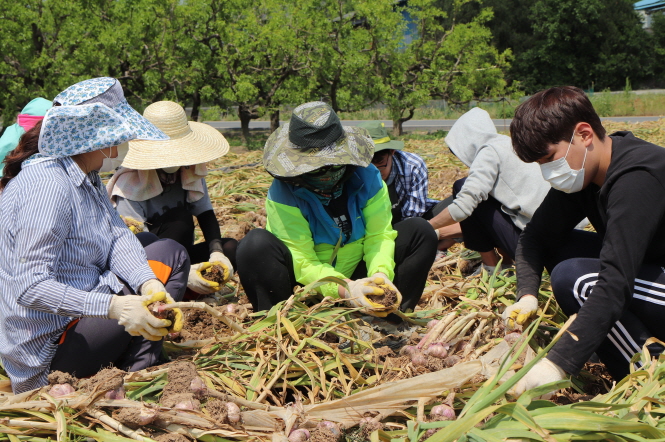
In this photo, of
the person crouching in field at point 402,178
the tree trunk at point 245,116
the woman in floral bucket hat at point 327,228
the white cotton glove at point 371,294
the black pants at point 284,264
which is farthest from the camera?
the tree trunk at point 245,116

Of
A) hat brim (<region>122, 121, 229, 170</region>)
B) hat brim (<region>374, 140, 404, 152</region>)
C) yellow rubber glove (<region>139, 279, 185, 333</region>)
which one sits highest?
hat brim (<region>122, 121, 229, 170</region>)

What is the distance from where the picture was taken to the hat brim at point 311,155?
7.30 feet

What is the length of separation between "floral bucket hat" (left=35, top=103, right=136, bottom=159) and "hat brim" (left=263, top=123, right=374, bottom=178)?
1.84ft

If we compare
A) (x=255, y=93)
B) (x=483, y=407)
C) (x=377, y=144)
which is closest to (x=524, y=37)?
(x=255, y=93)

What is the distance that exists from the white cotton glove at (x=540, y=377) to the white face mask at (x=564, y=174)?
1.90ft

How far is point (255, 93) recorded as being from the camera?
1155 cm

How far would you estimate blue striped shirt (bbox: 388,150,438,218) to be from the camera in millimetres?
3363

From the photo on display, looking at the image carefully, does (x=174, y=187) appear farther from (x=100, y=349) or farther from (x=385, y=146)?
(x=100, y=349)

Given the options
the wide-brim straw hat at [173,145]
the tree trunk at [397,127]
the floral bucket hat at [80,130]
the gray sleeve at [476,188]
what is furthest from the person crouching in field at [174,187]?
the tree trunk at [397,127]

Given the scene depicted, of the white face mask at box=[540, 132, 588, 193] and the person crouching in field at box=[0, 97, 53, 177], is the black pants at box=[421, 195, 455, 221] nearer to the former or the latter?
the white face mask at box=[540, 132, 588, 193]

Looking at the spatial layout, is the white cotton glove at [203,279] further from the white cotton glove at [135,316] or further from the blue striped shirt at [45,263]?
the white cotton glove at [135,316]

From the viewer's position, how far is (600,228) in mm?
2086

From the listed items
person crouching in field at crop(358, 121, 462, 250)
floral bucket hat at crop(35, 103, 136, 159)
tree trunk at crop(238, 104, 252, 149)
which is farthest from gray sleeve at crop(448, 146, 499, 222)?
tree trunk at crop(238, 104, 252, 149)

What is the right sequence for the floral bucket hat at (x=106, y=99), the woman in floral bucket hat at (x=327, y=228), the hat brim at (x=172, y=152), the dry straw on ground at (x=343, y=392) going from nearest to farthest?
the dry straw on ground at (x=343, y=392), the floral bucket hat at (x=106, y=99), the woman in floral bucket hat at (x=327, y=228), the hat brim at (x=172, y=152)
